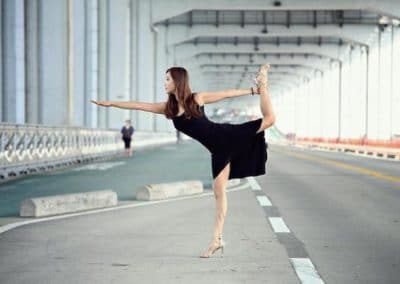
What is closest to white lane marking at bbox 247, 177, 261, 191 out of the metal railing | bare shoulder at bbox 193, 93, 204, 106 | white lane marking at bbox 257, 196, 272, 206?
white lane marking at bbox 257, 196, 272, 206

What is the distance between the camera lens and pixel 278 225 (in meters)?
9.95

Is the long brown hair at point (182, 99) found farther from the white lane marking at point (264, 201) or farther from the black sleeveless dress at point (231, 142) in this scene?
the white lane marking at point (264, 201)

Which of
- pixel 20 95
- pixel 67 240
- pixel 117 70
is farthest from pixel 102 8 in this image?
pixel 67 240

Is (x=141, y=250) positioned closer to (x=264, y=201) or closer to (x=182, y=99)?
(x=182, y=99)

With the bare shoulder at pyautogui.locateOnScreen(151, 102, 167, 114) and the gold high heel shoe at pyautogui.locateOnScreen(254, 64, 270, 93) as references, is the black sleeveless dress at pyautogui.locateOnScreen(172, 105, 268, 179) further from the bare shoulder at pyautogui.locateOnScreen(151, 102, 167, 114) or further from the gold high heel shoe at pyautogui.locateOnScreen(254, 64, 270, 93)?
the gold high heel shoe at pyautogui.locateOnScreen(254, 64, 270, 93)

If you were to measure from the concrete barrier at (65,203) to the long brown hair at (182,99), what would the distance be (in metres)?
4.67

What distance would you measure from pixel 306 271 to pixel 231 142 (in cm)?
136

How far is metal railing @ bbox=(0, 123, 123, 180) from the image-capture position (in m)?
19.7

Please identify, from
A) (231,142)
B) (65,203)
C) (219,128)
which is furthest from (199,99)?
(65,203)

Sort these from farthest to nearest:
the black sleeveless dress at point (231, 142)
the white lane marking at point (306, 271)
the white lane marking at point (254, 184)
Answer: the white lane marking at point (254, 184)
the black sleeveless dress at point (231, 142)
the white lane marking at point (306, 271)

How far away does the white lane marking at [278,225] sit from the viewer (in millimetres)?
9438

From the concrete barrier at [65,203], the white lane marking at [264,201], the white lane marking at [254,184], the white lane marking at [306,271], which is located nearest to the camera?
the white lane marking at [306,271]

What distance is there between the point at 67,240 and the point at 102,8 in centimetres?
3916

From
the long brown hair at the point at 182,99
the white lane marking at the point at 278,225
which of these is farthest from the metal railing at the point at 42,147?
the long brown hair at the point at 182,99
